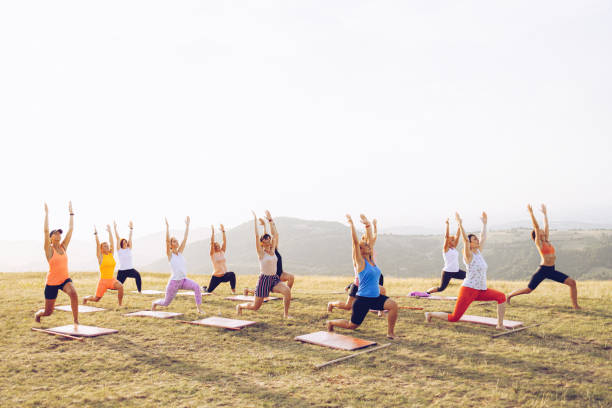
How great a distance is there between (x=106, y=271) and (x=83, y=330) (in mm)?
3994

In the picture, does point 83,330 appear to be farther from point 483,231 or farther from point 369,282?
point 483,231

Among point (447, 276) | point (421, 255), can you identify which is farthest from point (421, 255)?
point (447, 276)

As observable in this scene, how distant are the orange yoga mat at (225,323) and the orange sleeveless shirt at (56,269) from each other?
3024mm

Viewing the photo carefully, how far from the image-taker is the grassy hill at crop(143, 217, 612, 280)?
119 meters

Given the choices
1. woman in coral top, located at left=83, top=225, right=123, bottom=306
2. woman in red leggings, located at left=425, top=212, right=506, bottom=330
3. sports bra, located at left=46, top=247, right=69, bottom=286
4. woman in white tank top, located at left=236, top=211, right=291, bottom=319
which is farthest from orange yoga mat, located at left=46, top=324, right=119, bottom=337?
woman in red leggings, located at left=425, top=212, right=506, bottom=330

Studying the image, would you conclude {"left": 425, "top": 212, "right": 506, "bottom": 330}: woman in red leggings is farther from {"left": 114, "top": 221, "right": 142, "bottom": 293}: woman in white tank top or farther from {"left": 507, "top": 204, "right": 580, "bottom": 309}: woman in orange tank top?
{"left": 114, "top": 221, "right": 142, "bottom": 293}: woman in white tank top

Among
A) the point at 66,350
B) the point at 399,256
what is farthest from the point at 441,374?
the point at 399,256

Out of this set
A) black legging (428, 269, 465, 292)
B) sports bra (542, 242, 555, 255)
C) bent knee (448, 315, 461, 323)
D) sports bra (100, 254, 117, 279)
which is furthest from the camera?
black legging (428, 269, 465, 292)

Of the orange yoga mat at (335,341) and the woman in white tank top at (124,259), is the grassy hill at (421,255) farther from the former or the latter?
the orange yoga mat at (335,341)

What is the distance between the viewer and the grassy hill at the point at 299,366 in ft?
18.9

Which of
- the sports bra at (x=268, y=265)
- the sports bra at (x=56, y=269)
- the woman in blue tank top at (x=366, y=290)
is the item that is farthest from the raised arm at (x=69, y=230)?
the woman in blue tank top at (x=366, y=290)

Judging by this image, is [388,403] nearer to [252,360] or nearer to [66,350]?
[252,360]

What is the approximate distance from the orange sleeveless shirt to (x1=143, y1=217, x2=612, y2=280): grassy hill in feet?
396

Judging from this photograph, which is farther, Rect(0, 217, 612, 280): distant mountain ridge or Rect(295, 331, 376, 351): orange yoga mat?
Rect(0, 217, 612, 280): distant mountain ridge
